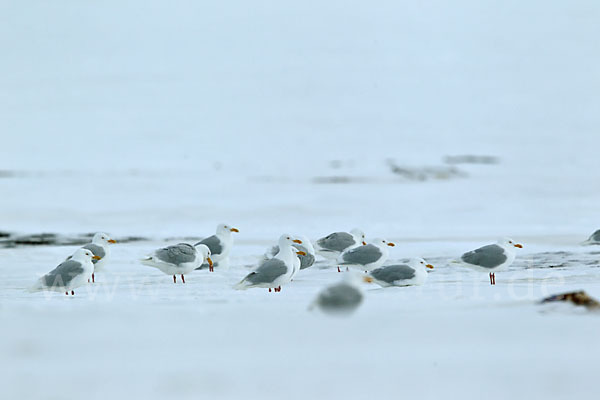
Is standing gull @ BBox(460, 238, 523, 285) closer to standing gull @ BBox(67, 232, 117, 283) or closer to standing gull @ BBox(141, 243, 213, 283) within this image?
standing gull @ BBox(141, 243, 213, 283)

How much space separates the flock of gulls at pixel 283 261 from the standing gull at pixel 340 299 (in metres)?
1.22

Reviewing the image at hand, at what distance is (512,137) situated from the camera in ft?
83.6

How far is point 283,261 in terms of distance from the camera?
324 inches

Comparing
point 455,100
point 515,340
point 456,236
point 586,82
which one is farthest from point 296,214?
point 586,82

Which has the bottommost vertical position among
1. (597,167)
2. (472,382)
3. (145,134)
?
(472,382)

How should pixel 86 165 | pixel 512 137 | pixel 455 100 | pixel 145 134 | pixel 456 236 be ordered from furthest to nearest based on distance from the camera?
pixel 455 100 < pixel 145 134 < pixel 512 137 < pixel 86 165 < pixel 456 236

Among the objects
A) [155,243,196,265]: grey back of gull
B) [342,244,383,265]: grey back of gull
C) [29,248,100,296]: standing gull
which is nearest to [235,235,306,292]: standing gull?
[155,243,196,265]: grey back of gull

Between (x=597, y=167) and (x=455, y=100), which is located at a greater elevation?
(x=455, y=100)

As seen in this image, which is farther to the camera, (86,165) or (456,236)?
(86,165)

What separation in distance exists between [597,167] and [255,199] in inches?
327

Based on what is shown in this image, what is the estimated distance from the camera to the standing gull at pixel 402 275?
318 inches

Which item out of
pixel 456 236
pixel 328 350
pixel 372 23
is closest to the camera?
pixel 328 350

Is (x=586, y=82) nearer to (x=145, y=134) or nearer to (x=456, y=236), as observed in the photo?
(x=145, y=134)

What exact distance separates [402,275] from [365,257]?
136cm
